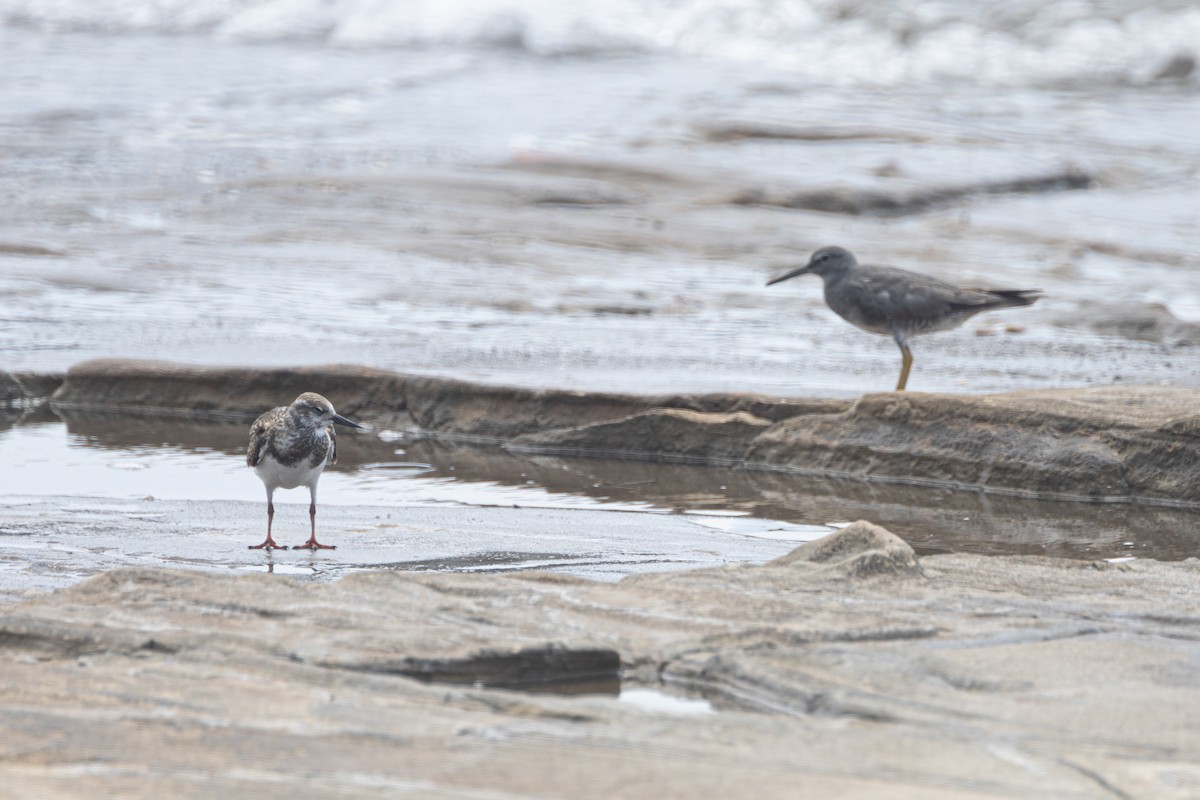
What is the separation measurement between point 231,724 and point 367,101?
20656 mm

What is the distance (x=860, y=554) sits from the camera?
4465 mm

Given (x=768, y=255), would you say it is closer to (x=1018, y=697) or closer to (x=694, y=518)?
(x=694, y=518)

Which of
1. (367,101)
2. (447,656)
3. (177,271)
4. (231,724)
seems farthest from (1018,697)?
(367,101)

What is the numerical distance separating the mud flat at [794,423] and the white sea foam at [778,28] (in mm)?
18842

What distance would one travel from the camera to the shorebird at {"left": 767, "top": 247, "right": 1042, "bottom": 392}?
8820 millimetres

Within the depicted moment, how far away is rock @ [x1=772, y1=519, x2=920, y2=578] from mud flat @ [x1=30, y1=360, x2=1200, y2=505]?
8.25ft

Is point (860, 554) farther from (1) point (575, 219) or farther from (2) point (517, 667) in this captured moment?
(1) point (575, 219)

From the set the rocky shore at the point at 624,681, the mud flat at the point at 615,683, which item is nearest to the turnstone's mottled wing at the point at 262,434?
the rocky shore at the point at 624,681

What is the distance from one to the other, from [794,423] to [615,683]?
13.2 feet

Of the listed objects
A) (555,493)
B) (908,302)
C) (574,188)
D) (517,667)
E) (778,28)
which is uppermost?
(778,28)

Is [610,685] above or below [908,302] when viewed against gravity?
below

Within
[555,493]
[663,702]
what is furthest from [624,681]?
[555,493]

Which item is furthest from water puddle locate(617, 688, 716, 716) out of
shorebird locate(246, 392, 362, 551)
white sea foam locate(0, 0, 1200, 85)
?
white sea foam locate(0, 0, 1200, 85)

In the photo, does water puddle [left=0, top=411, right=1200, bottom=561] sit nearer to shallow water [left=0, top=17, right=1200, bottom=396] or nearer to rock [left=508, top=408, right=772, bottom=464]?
rock [left=508, top=408, right=772, bottom=464]
